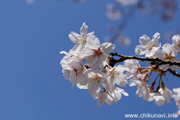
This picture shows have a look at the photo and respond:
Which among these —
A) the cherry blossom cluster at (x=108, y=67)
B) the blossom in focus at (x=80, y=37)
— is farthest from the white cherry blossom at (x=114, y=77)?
the blossom in focus at (x=80, y=37)

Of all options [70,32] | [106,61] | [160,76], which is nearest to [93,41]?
[106,61]

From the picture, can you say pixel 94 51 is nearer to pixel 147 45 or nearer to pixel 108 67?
pixel 108 67

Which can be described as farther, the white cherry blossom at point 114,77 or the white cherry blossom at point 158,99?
the white cherry blossom at point 158,99

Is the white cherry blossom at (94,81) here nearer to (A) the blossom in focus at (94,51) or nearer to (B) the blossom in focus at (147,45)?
(A) the blossom in focus at (94,51)

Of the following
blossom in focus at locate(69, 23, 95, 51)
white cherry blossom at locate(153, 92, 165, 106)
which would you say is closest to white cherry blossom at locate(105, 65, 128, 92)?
blossom in focus at locate(69, 23, 95, 51)

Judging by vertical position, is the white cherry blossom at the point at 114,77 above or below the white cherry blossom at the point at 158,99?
below

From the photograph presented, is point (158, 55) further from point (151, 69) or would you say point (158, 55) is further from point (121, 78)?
→ point (121, 78)

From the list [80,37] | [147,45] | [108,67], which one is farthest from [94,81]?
[147,45]
